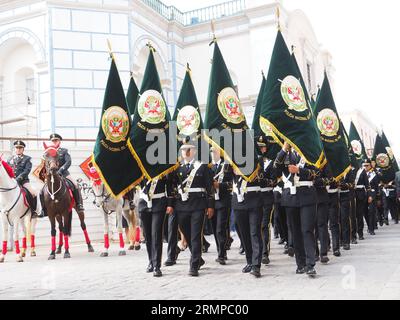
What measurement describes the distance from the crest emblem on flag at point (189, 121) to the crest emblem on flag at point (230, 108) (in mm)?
1659

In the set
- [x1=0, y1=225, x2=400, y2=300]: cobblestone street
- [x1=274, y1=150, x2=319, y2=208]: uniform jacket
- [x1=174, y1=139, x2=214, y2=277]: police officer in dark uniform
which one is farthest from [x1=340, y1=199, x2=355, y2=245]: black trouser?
[x1=174, y1=139, x2=214, y2=277]: police officer in dark uniform

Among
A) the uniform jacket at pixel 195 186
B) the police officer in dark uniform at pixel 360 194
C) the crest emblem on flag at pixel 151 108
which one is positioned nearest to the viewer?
the uniform jacket at pixel 195 186

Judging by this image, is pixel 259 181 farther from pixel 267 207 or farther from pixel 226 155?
pixel 267 207

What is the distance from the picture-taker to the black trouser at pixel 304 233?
6980 mm

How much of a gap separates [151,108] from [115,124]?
2.87ft

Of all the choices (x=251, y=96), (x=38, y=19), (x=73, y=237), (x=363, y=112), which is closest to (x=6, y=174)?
(x=73, y=237)

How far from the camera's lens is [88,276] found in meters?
7.81

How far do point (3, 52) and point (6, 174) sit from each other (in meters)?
9.03

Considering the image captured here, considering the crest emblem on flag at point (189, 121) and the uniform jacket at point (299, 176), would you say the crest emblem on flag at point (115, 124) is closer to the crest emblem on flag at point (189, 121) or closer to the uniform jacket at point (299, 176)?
the crest emblem on flag at point (189, 121)

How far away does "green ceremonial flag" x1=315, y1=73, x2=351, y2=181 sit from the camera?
899 centimetres

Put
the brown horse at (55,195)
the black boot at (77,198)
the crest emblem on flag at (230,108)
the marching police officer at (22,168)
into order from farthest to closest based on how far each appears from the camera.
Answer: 1. the black boot at (77,198)
2. the marching police officer at (22,168)
3. the brown horse at (55,195)
4. the crest emblem on flag at (230,108)

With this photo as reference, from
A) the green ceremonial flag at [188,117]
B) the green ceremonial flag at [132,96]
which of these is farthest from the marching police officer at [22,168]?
the green ceremonial flag at [188,117]

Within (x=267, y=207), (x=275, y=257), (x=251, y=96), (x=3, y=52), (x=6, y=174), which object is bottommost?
(x=275, y=257)

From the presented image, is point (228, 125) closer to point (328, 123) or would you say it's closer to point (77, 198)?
point (328, 123)
